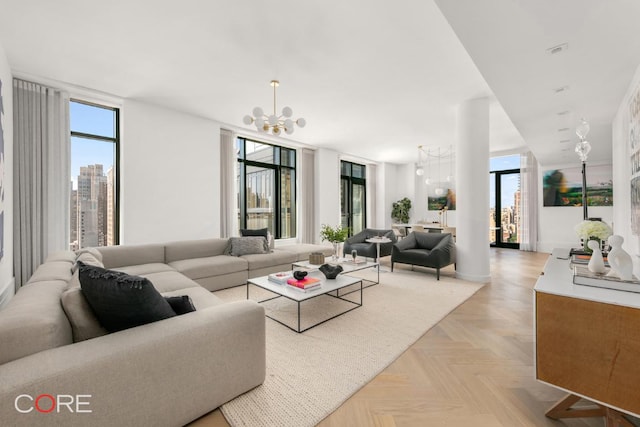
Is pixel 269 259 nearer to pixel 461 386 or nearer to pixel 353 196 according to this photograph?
pixel 461 386

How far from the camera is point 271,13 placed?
2.41 m

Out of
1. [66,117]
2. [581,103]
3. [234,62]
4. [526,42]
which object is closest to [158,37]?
[234,62]

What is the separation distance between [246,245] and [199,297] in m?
2.24

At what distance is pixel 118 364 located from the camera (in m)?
1.23

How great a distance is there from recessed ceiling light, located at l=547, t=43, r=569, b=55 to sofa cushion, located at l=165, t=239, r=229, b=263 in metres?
4.57

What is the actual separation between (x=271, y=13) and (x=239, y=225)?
14.6 feet

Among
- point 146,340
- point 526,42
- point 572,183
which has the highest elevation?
point 526,42

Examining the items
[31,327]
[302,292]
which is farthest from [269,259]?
[31,327]

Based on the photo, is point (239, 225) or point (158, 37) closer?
point (158, 37)

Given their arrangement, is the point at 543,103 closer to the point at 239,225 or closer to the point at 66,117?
the point at 239,225

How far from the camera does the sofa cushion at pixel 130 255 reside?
11.8 ft

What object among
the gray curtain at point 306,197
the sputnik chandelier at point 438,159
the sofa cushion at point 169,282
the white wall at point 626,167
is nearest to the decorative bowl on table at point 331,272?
the sofa cushion at point 169,282

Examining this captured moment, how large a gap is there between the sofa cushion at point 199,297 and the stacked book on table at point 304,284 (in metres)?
0.75

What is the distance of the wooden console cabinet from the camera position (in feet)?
4.15
